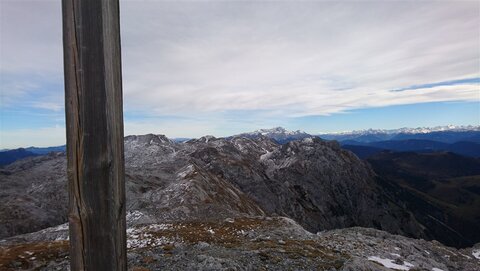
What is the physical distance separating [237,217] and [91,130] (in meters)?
42.0

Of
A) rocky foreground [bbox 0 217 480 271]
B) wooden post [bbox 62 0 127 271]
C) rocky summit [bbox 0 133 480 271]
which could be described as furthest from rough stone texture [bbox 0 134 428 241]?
wooden post [bbox 62 0 127 271]

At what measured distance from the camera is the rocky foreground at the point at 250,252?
16.4 meters

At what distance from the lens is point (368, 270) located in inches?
684

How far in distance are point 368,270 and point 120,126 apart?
727 inches

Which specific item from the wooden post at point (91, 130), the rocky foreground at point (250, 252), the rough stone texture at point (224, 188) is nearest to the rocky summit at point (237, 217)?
the rocky foreground at point (250, 252)

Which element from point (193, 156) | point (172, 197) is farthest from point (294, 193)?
point (172, 197)

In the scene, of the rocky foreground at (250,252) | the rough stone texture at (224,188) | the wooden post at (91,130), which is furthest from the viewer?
the rough stone texture at (224,188)

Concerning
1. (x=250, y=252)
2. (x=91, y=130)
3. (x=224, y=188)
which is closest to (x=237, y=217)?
(x=250, y=252)

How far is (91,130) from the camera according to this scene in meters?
2.68

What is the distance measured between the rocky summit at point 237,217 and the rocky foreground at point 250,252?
10 cm

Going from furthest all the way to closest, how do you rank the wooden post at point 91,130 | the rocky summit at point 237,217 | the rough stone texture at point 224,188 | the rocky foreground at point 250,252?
1. the rough stone texture at point 224,188
2. the rocky summit at point 237,217
3. the rocky foreground at point 250,252
4. the wooden post at point 91,130

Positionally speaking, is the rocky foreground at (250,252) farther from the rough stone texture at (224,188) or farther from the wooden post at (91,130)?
the rough stone texture at (224,188)

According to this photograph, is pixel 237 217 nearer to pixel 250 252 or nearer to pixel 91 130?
pixel 250 252

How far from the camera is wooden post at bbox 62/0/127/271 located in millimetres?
2654
